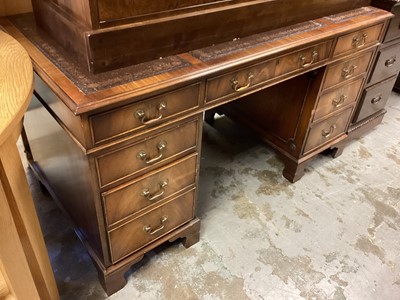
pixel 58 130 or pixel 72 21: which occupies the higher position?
pixel 72 21

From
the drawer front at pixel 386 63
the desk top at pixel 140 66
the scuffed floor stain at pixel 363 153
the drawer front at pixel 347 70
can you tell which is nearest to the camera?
the desk top at pixel 140 66

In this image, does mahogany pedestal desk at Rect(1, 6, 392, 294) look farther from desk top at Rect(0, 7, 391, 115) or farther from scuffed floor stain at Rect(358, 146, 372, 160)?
scuffed floor stain at Rect(358, 146, 372, 160)

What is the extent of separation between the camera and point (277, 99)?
5.82 feet

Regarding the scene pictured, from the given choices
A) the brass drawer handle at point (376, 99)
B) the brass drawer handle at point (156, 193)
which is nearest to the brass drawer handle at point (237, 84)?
the brass drawer handle at point (156, 193)

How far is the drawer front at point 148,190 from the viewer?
106cm

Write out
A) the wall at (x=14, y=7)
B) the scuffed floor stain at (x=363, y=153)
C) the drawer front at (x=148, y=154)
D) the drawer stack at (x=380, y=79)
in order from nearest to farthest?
the drawer front at (x=148, y=154), the wall at (x=14, y=7), the drawer stack at (x=380, y=79), the scuffed floor stain at (x=363, y=153)

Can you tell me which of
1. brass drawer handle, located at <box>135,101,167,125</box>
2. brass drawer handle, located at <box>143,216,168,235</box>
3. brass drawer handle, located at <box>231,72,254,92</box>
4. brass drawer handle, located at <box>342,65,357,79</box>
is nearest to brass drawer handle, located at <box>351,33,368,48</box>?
brass drawer handle, located at <box>342,65,357,79</box>

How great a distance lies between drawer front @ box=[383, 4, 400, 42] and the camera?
5.30ft

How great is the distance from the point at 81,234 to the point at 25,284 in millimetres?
555

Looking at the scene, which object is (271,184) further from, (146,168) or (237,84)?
(146,168)

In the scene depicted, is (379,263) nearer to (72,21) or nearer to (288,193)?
(288,193)

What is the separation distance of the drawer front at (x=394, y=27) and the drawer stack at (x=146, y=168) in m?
1.14

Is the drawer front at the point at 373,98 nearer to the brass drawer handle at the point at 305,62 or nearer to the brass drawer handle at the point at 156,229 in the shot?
the brass drawer handle at the point at 305,62

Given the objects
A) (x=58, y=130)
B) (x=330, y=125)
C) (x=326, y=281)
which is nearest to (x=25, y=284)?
(x=58, y=130)
